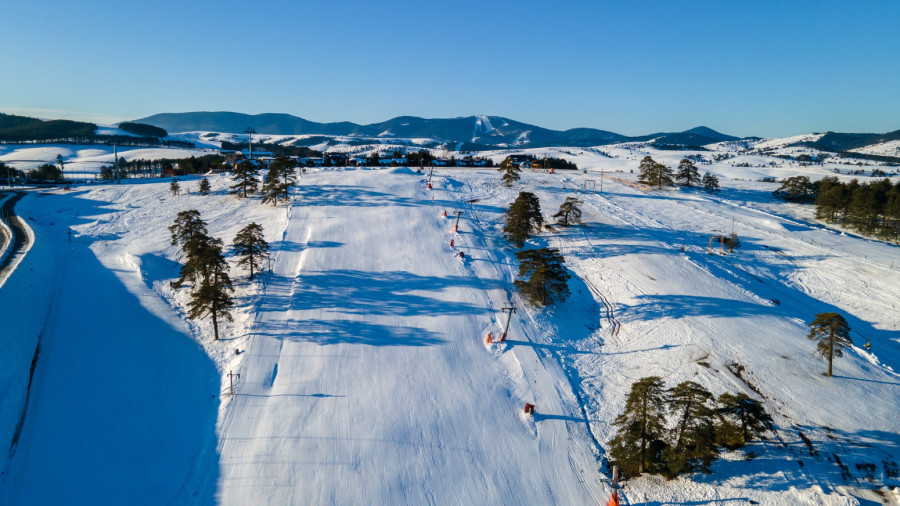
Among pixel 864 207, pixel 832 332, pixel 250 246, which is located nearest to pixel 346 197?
pixel 250 246

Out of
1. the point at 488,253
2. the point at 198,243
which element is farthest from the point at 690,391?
the point at 198,243

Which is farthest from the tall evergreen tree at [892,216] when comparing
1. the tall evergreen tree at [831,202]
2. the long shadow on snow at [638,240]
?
the long shadow on snow at [638,240]

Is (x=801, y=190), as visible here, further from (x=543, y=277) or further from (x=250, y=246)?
(x=250, y=246)

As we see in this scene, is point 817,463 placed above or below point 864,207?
below

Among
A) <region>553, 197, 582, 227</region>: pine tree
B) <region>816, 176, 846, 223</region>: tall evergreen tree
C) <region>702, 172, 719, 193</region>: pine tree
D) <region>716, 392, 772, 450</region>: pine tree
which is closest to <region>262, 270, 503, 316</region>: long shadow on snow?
<region>716, 392, 772, 450</region>: pine tree

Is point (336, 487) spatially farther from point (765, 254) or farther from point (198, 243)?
point (765, 254)

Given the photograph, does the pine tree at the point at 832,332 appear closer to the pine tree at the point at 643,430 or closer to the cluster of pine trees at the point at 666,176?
the pine tree at the point at 643,430
